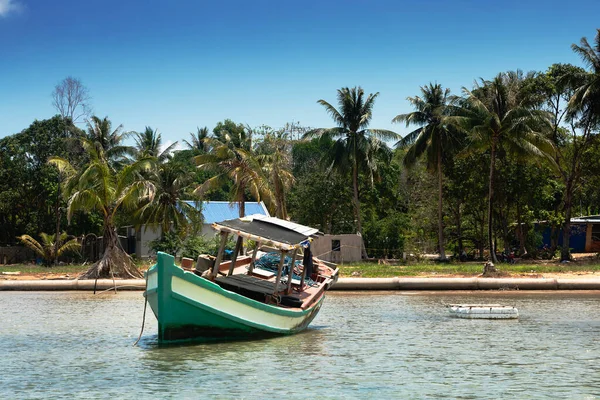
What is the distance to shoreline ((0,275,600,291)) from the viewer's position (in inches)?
1308

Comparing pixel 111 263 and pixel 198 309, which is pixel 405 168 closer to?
pixel 111 263

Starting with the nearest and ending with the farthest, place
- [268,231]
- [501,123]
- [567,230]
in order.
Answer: [268,231] < [501,123] < [567,230]

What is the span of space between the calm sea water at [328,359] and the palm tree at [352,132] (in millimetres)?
29039

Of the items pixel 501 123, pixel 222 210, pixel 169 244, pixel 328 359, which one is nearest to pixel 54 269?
pixel 169 244

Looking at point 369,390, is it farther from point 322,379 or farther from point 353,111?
point 353,111

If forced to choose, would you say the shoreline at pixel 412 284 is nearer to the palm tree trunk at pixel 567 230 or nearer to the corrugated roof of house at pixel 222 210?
the palm tree trunk at pixel 567 230

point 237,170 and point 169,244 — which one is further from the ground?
point 237,170

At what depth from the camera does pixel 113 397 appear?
12.8 metres

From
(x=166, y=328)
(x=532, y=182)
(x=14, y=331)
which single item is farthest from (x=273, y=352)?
(x=532, y=182)

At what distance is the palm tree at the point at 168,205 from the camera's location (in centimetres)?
4925

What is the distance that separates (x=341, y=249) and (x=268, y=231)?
29956 mm

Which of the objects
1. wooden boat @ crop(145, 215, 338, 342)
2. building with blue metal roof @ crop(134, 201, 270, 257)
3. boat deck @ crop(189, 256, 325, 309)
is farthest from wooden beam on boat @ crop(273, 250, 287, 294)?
building with blue metal roof @ crop(134, 201, 270, 257)

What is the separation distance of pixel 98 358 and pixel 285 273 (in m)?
7.47

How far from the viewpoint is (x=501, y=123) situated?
151 ft
